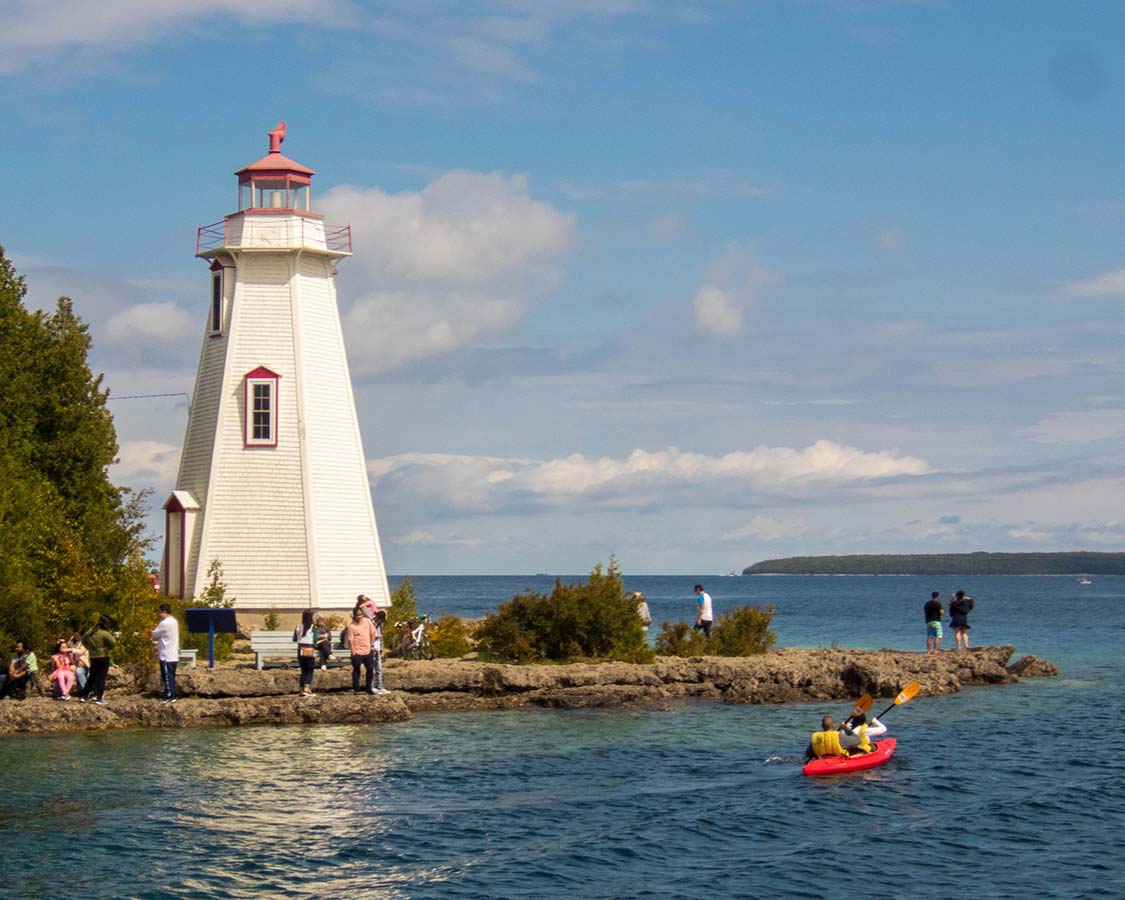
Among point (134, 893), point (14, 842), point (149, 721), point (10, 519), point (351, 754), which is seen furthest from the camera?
point (10, 519)

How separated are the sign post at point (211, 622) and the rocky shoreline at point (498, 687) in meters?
0.96

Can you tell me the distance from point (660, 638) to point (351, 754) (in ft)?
49.6

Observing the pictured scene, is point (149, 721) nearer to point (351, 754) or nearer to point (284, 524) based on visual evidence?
point (351, 754)

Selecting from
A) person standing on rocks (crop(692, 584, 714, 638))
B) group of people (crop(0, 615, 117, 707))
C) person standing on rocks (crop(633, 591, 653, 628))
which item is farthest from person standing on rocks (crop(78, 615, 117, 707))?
person standing on rocks (crop(692, 584, 714, 638))

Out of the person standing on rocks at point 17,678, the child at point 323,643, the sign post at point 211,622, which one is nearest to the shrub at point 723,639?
the child at point 323,643

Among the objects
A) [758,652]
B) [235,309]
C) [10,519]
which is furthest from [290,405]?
[758,652]

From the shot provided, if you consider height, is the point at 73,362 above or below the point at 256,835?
above

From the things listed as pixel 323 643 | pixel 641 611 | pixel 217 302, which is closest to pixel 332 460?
pixel 217 302

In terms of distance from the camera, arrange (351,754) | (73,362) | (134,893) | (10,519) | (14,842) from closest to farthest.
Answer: (134,893) < (14,842) < (351,754) < (10,519) < (73,362)

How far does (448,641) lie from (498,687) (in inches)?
196

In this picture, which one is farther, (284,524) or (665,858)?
(284,524)

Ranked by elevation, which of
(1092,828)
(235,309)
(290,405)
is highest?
(235,309)

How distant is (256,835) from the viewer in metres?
19.5

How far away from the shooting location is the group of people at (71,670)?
28.5m
